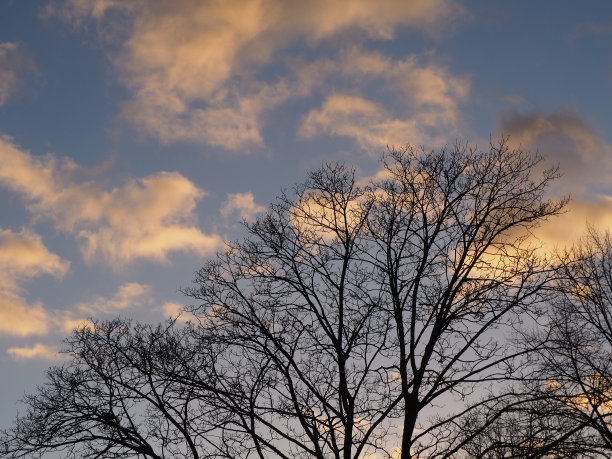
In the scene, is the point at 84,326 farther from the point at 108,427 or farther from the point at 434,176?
the point at 434,176

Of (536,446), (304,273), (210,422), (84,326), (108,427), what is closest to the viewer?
(536,446)

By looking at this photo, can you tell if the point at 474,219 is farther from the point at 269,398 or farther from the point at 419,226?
the point at 269,398

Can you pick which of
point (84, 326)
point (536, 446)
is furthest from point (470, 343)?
point (84, 326)

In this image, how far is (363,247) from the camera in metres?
14.2

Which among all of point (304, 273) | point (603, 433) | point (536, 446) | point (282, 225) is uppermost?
point (282, 225)

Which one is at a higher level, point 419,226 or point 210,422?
point 419,226

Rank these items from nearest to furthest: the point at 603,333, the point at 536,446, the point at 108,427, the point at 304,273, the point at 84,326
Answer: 1. the point at 536,446
2. the point at 304,273
3. the point at 108,427
4. the point at 84,326
5. the point at 603,333

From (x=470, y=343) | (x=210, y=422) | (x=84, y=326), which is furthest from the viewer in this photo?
(x=84, y=326)

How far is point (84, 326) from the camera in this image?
1856cm

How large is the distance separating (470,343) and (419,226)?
9.79 feet

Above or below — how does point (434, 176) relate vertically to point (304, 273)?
above

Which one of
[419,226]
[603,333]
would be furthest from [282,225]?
[603,333]

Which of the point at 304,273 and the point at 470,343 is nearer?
the point at 470,343

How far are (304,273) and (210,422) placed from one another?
4.13 meters
